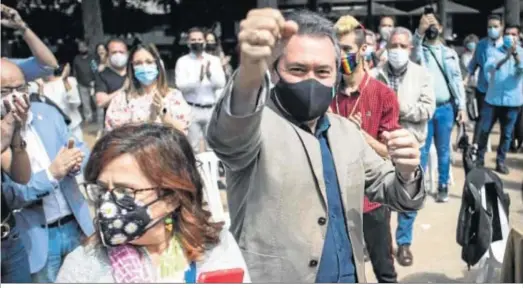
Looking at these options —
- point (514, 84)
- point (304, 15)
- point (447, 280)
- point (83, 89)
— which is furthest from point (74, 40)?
point (304, 15)

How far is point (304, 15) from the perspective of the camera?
188 cm

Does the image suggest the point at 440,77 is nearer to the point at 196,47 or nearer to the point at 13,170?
the point at 196,47

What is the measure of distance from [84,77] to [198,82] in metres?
5.59

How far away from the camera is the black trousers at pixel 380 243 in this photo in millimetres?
3289

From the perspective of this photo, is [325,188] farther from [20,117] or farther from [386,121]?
[386,121]

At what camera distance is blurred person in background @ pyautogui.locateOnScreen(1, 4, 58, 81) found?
3.05m

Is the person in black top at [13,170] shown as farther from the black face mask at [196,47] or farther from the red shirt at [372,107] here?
the black face mask at [196,47]

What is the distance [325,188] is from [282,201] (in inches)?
5.3

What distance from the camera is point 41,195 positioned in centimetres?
271

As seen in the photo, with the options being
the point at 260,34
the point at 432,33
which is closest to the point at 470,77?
the point at 432,33

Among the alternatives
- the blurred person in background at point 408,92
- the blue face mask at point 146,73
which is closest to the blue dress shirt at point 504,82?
the blurred person in background at point 408,92

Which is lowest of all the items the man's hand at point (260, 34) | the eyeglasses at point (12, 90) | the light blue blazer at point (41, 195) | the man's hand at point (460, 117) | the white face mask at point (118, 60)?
the man's hand at point (460, 117)

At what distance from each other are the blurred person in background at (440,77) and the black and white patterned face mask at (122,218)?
3900mm

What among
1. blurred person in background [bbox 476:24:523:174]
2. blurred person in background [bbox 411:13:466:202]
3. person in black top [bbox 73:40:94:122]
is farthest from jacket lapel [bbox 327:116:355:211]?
person in black top [bbox 73:40:94:122]
